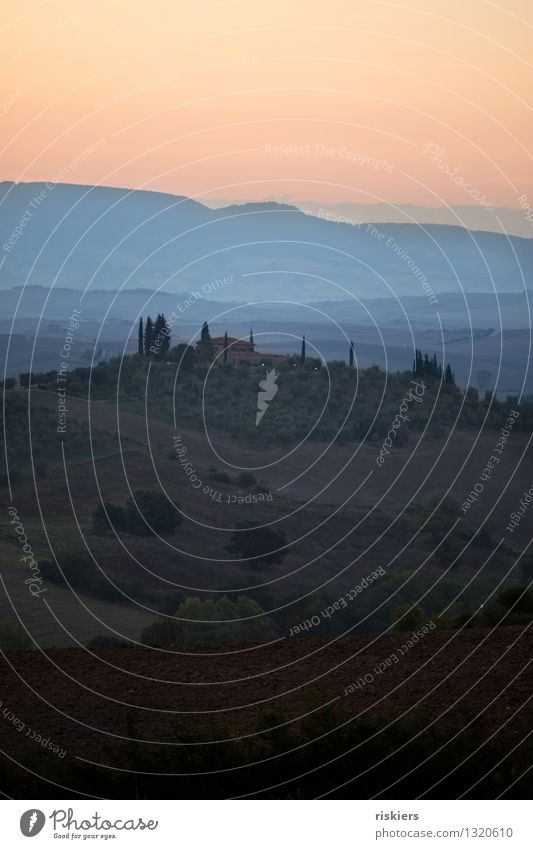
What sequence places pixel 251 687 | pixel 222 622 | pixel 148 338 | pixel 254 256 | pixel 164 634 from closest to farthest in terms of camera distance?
pixel 251 687
pixel 164 634
pixel 222 622
pixel 148 338
pixel 254 256

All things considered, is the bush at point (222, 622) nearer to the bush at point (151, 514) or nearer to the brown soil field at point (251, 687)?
the bush at point (151, 514)

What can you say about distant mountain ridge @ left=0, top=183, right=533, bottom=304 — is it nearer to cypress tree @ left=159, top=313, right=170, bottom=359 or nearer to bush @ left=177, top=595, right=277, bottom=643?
cypress tree @ left=159, top=313, right=170, bottom=359

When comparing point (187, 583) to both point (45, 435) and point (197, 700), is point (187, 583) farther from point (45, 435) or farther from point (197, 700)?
point (197, 700)

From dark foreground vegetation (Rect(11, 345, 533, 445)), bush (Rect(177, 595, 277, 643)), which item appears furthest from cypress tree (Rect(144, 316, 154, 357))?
bush (Rect(177, 595, 277, 643))

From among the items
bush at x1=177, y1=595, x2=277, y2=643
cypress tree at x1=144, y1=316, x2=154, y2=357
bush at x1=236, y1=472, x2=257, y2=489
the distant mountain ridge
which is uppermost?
the distant mountain ridge

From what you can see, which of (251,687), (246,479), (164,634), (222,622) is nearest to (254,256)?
(246,479)

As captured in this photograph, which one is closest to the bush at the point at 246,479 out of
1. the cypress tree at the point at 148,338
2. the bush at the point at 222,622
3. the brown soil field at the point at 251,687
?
the cypress tree at the point at 148,338

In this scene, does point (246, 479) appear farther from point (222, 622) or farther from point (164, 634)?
point (164, 634)

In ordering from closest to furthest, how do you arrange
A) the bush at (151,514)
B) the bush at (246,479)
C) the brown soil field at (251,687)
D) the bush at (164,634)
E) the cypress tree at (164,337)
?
the brown soil field at (251,687), the bush at (164,634), the bush at (151,514), the cypress tree at (164,337), the bush at (246,479)
